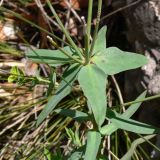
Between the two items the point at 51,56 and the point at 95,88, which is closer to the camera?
the point at 95,88

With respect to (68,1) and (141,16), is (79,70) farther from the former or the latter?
(68,1)

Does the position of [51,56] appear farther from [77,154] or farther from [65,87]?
[77,154]

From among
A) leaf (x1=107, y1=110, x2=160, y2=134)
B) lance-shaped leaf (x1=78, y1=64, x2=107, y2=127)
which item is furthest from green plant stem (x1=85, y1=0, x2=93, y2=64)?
leaf (x1=107, y1=110, x2=160, y2=134)

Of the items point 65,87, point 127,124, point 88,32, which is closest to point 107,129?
point 127,124

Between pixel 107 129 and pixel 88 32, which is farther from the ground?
pixel 88 32

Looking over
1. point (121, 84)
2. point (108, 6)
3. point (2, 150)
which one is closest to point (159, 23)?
point (121, 84)

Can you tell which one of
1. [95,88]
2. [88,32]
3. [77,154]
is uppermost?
[88,32]

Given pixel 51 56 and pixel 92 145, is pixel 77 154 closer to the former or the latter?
pixel 92 145
